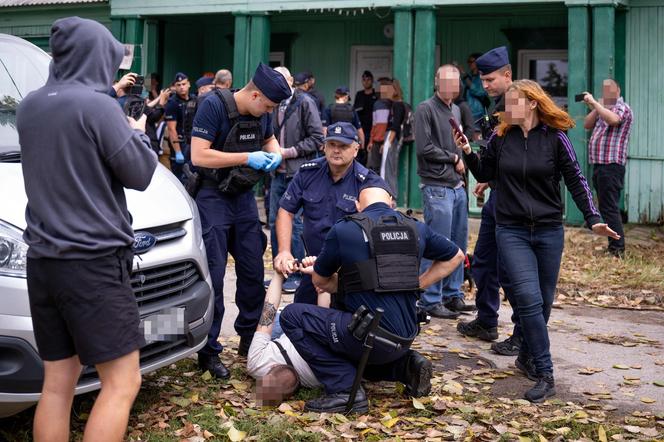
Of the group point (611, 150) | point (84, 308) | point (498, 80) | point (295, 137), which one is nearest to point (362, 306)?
point (84, 308)

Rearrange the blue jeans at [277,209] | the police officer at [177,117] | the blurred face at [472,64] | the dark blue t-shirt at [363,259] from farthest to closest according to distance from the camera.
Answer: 1. the blurred face at [472,64]
2. the police officer at [177,117]
3. the blue jeans at [277,209]
4. the dark blue t-shirt at [363,259]

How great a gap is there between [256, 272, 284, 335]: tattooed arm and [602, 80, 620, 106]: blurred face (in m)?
6.33

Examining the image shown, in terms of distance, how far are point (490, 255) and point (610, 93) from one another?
182 inches

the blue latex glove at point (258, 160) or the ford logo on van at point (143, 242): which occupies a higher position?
the blue latex glove at point (258, 160)

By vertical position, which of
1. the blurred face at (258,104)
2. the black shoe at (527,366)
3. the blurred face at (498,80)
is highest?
the blurred face at (498,80)

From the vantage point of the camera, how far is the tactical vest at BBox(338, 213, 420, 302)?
5.04m

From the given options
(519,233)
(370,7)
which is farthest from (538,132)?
(370,7)

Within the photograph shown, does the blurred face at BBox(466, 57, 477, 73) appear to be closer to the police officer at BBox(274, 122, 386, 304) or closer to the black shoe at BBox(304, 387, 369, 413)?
the police officer at BBox(274, 122, 386, 304)

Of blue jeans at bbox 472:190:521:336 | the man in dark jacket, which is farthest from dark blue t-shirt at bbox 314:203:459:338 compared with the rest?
the man in dark jacket

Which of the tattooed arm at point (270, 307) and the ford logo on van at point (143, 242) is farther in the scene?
the tattooed arm at point (270, 307)

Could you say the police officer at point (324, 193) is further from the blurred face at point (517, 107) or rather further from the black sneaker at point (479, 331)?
the black sneaker at point (479, 331)

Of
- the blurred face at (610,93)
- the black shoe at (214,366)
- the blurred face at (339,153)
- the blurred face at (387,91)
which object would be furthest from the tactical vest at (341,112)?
the black shoe at (214,366)

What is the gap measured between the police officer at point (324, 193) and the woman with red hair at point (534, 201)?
0.87 m

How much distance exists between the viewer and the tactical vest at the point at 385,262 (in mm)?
5035
